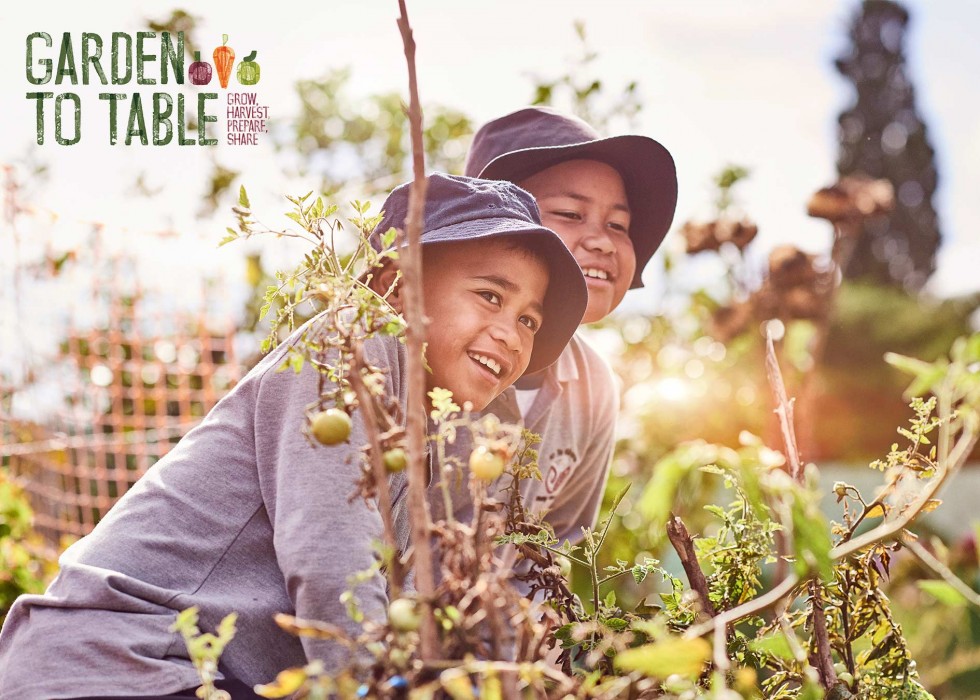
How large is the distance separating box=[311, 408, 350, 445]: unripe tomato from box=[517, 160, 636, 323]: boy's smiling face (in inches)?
53.7

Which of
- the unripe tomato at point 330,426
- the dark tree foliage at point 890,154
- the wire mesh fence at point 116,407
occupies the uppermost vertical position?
the dark tree foliage at point 890,154

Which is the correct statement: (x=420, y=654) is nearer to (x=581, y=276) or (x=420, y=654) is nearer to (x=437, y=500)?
(x=437, y=500)

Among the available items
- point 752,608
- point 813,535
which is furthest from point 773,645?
point 813,535

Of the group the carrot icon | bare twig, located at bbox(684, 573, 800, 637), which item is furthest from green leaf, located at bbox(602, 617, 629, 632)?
the carrot icon

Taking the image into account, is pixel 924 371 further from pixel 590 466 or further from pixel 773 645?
pixel 590 466

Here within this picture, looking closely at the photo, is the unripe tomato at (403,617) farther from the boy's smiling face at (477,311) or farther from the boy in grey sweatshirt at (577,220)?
the boy in grey sweatshirt at (577,220)

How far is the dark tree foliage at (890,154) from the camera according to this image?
21938 millimetres

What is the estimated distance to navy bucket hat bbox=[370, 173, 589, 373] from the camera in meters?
1.55

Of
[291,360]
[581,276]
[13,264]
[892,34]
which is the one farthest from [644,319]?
[892,34]

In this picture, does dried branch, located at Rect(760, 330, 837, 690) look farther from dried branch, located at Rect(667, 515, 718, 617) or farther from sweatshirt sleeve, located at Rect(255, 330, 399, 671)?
sweatshirt sleeve, located at Rect(255, 330, 399, 671)

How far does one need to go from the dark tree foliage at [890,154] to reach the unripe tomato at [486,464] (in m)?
22.3

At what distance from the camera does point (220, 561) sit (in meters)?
1.40

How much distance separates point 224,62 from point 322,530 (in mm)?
2207

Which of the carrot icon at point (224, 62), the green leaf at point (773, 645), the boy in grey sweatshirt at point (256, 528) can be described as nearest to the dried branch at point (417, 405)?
the boy in grey sweatshirt at point (256, 528)
